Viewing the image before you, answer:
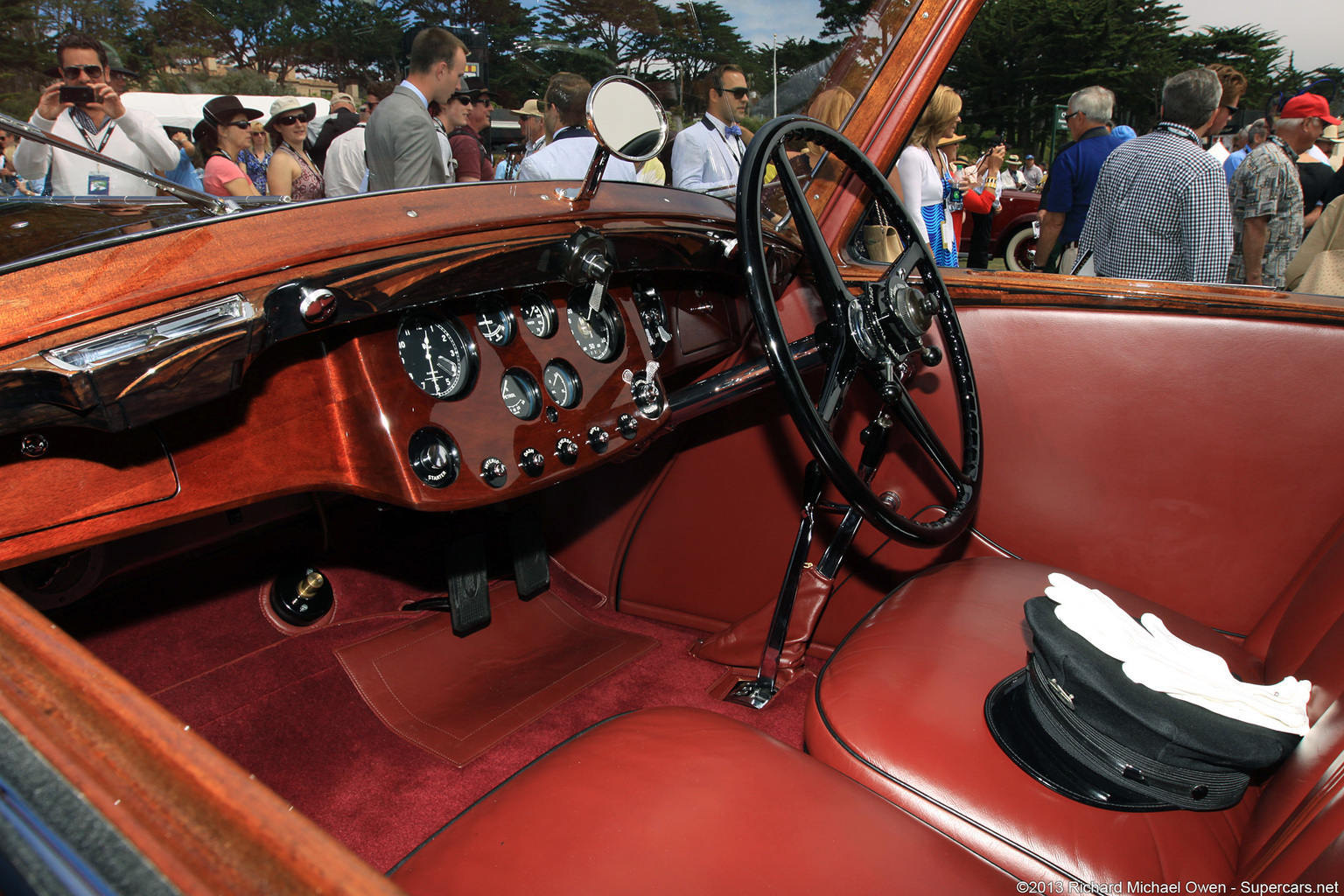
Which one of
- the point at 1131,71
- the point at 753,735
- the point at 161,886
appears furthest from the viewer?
the point at 1131,71

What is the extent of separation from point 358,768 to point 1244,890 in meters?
1.44

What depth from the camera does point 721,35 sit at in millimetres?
1695

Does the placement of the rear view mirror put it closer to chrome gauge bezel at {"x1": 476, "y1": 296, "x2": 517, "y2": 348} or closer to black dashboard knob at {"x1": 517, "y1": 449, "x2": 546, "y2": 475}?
chrome gauge bezel at {"x1": 476, "y1": 296, "x2": 517, "y2": 348}

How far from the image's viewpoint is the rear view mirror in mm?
1192

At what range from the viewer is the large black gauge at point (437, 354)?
1.21m

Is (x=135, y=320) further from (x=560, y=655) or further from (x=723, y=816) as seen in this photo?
(x=560, y=655)

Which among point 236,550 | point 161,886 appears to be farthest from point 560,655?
point 161,886

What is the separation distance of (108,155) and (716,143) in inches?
43.2

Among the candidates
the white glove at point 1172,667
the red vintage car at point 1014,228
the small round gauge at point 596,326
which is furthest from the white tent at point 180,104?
the red vintage car at point 1014,228

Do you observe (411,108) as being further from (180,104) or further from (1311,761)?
(1311,761)

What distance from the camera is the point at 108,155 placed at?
53.4 inches

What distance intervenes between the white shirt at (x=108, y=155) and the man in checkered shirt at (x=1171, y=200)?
2.73 meters

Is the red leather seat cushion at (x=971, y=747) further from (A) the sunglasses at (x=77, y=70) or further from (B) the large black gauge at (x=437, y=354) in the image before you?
(A) the sunglasses at (x=77, y=70)

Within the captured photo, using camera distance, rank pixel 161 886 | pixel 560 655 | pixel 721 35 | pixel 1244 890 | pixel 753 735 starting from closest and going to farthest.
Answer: pixel 161 886 < pixel 1244 890 < pixel 753 735 < pixel 721 35 < pixel 560 655
